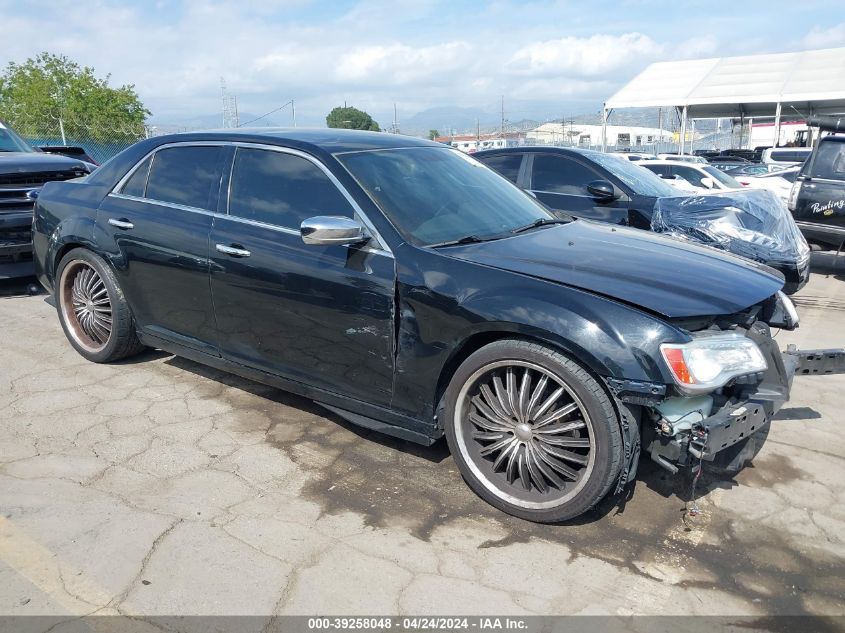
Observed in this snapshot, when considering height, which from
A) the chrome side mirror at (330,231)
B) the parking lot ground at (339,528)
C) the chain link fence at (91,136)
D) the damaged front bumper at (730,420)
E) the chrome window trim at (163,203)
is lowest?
the parking lot ground at (339,528)

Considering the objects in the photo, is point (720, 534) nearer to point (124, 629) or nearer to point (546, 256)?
Result: point (546, 256)

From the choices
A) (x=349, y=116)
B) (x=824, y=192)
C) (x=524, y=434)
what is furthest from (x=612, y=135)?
(x=524, y=434)

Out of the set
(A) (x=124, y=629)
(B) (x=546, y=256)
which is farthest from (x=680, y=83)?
(A) (x=124, y=629)

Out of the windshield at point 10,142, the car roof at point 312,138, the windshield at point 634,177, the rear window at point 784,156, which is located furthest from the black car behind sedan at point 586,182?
the rear window at point 784,156

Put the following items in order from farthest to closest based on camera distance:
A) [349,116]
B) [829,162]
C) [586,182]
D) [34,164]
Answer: [349,116] → [829,162] → [586,182] → [34,164]

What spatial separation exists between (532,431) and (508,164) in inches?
210

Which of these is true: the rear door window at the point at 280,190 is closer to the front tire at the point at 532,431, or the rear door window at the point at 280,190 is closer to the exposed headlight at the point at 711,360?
the front tire at the point at 532,431

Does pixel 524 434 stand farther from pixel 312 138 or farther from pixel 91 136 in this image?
pixel 91 136

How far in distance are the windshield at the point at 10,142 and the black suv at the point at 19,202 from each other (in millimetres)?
1143

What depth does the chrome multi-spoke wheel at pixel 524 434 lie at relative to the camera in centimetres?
296

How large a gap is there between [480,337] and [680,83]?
102 ft

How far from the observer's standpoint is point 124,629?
93.7 inches

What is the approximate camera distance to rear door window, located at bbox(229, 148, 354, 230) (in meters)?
3.63

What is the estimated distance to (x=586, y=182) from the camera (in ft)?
24.1
